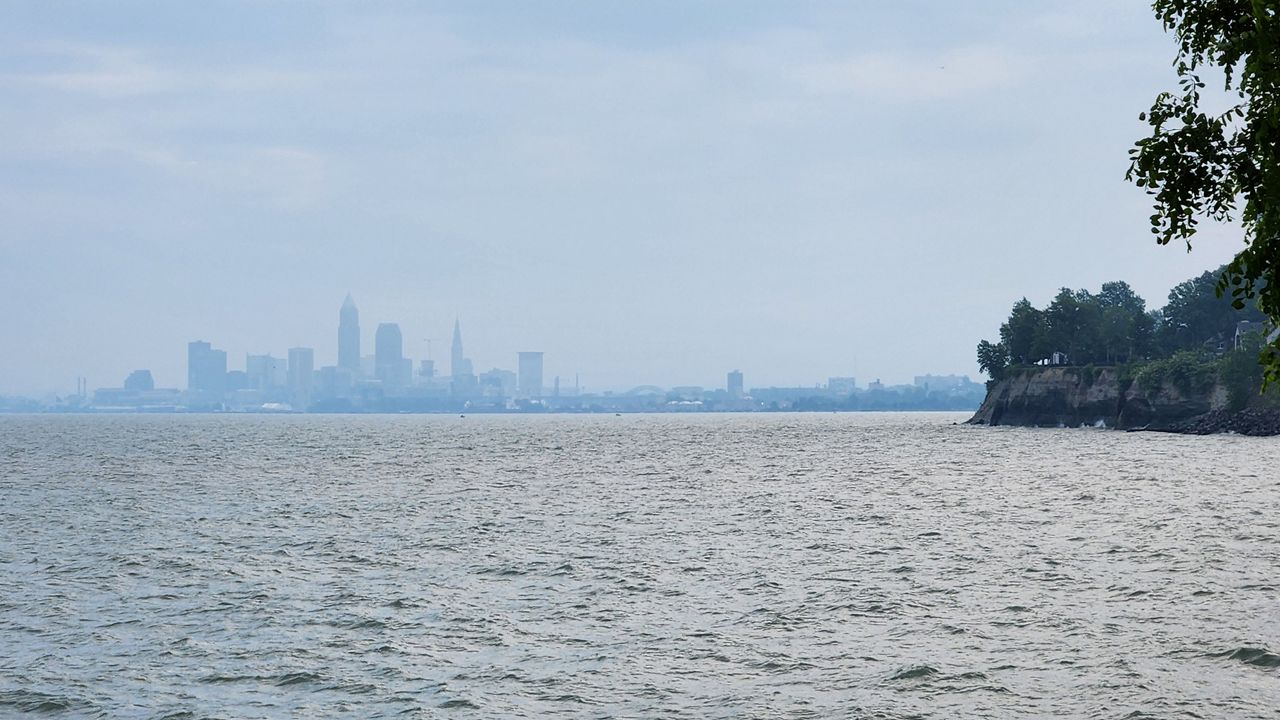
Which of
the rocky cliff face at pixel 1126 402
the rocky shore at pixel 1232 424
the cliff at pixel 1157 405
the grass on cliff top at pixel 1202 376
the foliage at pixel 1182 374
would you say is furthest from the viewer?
the rocky cliff face at pixel 1126 402

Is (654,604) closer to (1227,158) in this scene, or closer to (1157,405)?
(1227,158)

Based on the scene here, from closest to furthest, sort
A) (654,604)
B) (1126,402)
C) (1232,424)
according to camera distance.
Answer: (654,604), (1232,424), (1126,402)

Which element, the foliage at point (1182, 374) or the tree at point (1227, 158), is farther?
the foliage at point (1182, 374)

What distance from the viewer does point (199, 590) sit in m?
34.8

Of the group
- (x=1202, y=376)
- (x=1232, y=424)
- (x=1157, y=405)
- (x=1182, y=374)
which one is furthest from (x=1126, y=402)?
(x=1232, y=424)

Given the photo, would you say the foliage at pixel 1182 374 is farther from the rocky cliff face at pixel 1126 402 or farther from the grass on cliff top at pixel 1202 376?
the rocky cliff face at pixel 1126 402

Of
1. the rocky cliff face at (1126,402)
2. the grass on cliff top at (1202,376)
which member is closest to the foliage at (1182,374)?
the grass on cliff top at (1202,376)

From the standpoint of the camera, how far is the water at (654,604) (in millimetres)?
21875

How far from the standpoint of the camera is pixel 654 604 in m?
31.3

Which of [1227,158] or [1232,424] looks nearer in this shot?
[1227,158]

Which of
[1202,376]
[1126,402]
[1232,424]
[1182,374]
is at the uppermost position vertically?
[1182,374]

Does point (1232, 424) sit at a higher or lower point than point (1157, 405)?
lower

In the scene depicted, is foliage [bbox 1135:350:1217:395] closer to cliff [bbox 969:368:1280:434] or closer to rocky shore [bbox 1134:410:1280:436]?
cliff [bbox 969:368:1280:434]

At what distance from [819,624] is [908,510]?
30632mm
